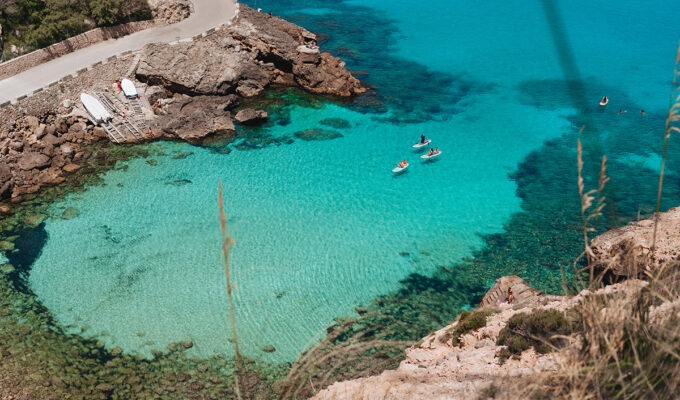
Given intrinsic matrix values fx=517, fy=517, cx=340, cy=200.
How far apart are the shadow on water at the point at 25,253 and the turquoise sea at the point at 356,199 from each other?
283mm

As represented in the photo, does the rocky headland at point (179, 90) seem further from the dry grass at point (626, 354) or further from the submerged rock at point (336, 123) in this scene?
the dry grass at point (626, 354)

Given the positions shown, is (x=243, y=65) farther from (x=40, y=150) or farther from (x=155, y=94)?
(x=40, y=150)

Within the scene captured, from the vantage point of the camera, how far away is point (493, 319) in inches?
680

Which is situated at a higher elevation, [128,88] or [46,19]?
[46,19]

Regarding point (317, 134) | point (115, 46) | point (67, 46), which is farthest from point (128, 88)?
→ point (317, 134)

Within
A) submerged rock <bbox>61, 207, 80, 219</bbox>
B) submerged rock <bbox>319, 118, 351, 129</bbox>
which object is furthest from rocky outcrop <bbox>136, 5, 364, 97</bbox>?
submerged rock <bbox>61, 207, 80, 219</bbox>

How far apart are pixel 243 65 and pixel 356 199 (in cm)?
1786

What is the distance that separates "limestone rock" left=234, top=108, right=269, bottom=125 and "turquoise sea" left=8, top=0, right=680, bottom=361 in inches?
38.8

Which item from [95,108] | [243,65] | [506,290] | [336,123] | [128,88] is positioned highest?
[243,65]

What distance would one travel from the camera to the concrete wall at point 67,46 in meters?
35.8

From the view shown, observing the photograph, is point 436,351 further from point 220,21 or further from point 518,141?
point 220,21

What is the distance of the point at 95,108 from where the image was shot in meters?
35.5

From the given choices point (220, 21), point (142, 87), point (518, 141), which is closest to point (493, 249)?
point (518, 141)

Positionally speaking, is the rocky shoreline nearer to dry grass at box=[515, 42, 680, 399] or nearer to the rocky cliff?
the rocky cliff
